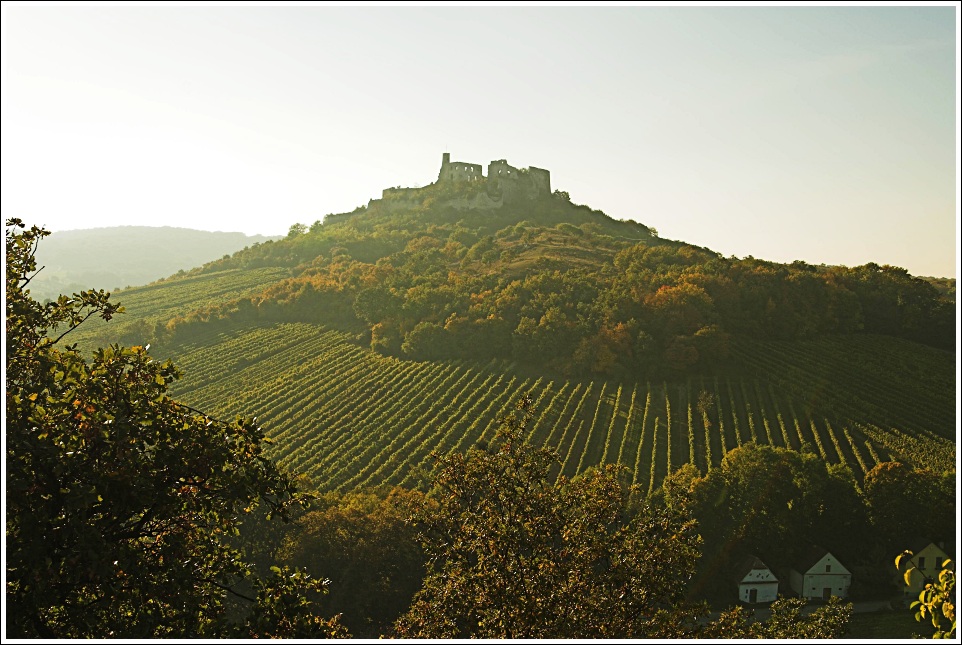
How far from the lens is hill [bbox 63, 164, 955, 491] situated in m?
35.8

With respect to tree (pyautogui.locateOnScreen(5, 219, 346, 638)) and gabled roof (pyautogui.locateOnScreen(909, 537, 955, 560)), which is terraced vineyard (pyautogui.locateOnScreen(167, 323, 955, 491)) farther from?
tree (pyautogui.locateOnScreen(5, 219, 346, 638))

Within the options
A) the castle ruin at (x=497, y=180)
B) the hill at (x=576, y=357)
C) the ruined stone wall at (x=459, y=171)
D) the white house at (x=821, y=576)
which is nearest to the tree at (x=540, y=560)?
the white house at (x=821, y=576)

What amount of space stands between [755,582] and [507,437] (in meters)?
24.1

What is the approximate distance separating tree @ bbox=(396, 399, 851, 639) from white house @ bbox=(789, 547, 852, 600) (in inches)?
942

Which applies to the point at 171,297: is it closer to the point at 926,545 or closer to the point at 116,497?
the point at 926,545

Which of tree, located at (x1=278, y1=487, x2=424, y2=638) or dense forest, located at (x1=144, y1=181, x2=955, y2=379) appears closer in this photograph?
tree, located at (x1=278, y1=487, x2=424, y2=638)

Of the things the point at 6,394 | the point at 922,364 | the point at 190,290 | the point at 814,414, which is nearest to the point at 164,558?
the point at 6,394

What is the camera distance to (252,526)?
2473cm

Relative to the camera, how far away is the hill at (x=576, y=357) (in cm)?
3578

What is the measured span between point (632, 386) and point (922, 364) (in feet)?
57.5

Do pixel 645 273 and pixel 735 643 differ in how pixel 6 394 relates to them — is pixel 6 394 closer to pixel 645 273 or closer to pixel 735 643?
pixel 735 643

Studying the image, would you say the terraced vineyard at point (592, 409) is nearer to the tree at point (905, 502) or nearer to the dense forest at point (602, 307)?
the dense forest at point (602, 307)

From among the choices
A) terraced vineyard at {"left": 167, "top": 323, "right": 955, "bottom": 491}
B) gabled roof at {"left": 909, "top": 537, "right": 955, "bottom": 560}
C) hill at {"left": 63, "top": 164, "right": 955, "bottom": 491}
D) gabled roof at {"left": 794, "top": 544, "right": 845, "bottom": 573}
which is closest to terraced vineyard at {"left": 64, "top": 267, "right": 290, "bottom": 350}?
hill at {"left": 63, "top": 164, "right": 955, "bottom": 491}

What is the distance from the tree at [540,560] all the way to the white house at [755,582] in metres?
22.3
